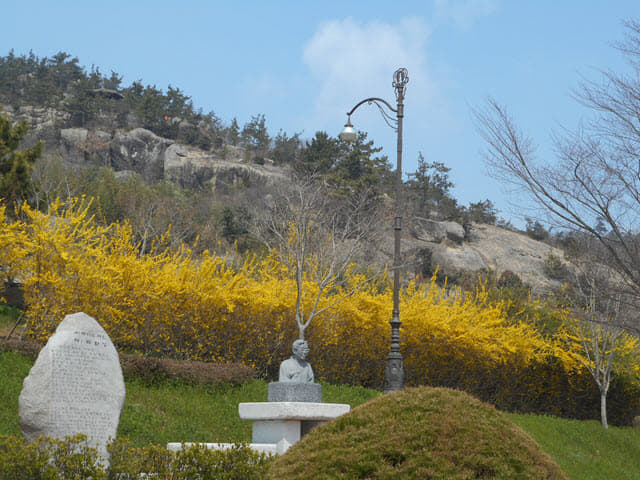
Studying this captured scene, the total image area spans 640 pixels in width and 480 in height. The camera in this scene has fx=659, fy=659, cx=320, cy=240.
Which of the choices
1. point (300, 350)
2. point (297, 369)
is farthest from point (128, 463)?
point (300, 350)

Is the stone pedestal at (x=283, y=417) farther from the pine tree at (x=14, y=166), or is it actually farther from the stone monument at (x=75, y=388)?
the pine tree at (x=14, y=166)

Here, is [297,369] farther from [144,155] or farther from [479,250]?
[144,155]

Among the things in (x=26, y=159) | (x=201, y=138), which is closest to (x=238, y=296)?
(x=26, y=159)

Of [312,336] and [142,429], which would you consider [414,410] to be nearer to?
[142,429]

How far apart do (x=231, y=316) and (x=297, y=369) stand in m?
7.15

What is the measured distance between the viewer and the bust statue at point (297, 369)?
9.62 metres

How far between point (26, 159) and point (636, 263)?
55.8ft

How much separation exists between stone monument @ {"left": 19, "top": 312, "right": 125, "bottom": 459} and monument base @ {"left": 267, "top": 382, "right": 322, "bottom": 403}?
210cm

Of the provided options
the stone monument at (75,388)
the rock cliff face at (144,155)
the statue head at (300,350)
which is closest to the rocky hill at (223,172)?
A: the rock cliff face at (144,155)

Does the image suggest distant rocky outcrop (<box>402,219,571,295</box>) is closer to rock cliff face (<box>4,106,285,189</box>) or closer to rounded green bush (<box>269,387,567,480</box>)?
rock cliff face (<box>4,106,285,189</box>)

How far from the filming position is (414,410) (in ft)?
18.8

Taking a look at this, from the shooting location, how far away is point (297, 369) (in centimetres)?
968

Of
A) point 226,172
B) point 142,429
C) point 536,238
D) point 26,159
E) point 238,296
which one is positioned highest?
point 226,172

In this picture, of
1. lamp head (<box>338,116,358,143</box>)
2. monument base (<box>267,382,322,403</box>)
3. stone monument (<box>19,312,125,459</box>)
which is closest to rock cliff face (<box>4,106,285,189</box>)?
lamp head (<box>338,116,358,143</box>)
